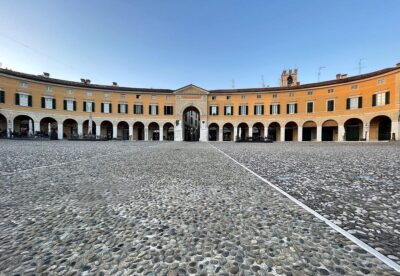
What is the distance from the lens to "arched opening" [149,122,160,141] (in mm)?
40875

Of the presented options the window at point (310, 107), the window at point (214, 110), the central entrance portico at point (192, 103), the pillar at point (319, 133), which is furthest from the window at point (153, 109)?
the pillar at point (319, 133)

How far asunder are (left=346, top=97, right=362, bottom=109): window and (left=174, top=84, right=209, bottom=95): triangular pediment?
81.1 feet

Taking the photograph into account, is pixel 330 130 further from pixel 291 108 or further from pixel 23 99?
pixel 23 99

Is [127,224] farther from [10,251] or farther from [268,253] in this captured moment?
[268,253]

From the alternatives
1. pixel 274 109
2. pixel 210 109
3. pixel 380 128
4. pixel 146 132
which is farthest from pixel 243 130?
pixel 380 128

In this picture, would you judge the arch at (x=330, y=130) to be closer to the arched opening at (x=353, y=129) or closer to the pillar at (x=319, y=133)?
the pillar at (x=319, y=133)

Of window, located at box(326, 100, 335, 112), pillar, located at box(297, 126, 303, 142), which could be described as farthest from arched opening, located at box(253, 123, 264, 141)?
window, located at box(326, 100, 335, 112)

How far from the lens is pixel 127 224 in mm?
2113

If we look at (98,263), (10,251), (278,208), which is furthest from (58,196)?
(278,208)

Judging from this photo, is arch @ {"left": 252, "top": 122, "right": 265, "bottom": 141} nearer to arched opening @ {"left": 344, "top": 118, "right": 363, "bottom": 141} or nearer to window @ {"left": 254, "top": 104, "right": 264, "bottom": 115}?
window @ {"left": 254, "top": 104, "right": 264, "bottom": 115}

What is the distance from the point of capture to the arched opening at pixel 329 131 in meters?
33.7

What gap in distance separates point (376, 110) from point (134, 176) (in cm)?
3740

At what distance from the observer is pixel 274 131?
39719 mm

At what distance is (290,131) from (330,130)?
6637 millimetres
